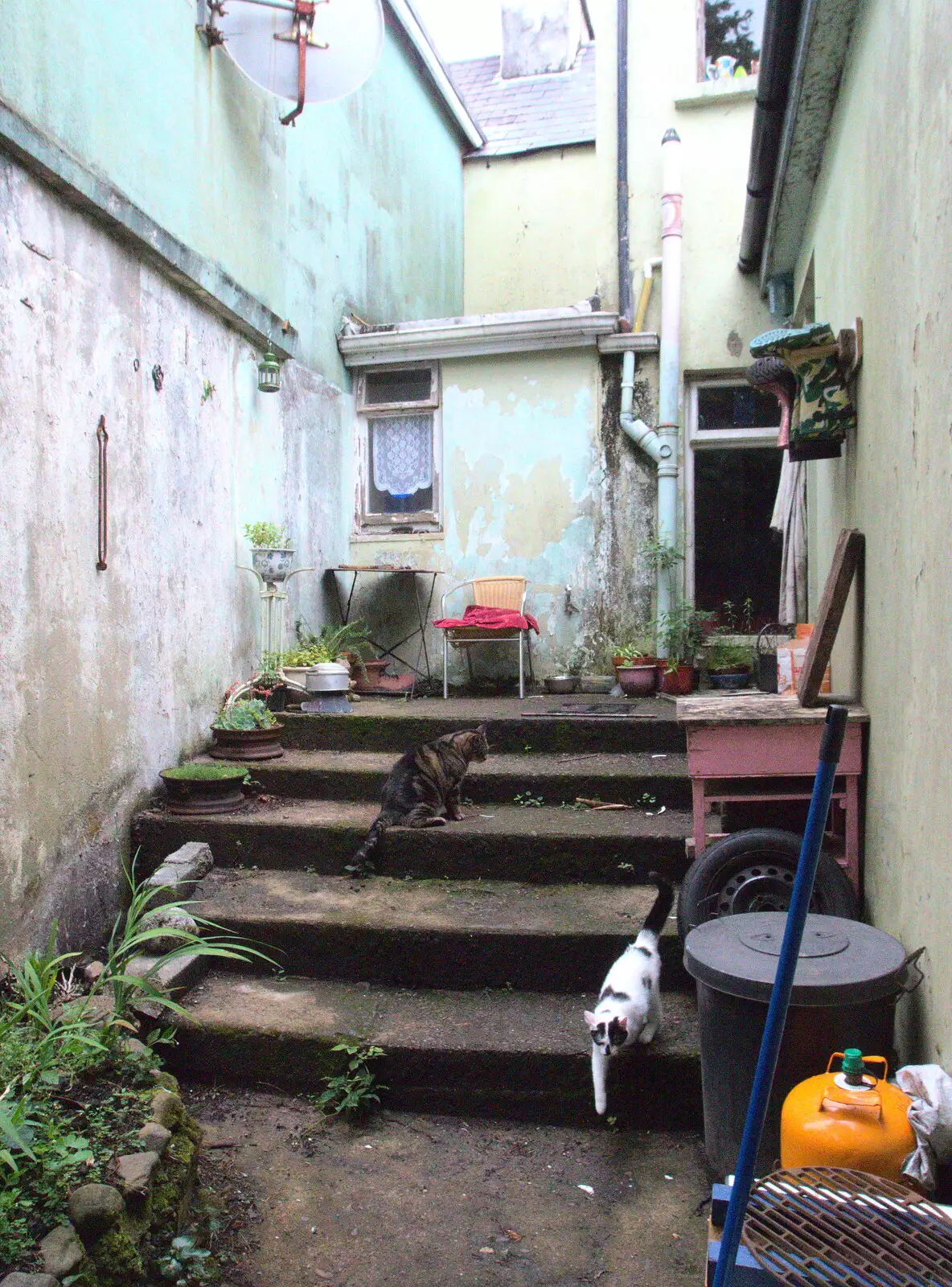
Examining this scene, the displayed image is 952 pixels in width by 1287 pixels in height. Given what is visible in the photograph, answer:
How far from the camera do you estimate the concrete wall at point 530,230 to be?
10281mm

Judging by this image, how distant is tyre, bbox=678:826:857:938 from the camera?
3250 mm

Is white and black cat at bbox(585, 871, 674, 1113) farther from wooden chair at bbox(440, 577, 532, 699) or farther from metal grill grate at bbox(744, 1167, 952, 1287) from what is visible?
wooden chair at bbox(440, 577, 532, 699)

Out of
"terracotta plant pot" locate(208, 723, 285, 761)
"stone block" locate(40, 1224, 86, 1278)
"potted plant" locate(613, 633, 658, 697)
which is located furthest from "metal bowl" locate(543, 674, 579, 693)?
"stone block" locate(40, 1224, 86, 1278)

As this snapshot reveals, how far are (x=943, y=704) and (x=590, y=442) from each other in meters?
5.95

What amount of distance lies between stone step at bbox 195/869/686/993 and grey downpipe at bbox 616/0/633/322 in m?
5.94

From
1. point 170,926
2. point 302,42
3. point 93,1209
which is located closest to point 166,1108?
point 93,1209

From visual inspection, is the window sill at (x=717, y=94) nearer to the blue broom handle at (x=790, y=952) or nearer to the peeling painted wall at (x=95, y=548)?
the peeling painted wall at (x=95, y=548)

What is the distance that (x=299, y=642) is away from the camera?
23.5ft

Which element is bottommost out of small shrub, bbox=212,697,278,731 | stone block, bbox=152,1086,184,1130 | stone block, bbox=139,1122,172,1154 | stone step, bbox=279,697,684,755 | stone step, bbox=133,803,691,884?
stone block, bbox=152,1086,184,1130

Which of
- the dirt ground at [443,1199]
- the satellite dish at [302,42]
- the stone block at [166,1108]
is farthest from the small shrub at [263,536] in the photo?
the stone block at [166,1108]

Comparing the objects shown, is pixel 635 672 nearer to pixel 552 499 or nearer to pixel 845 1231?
pixel 552 499

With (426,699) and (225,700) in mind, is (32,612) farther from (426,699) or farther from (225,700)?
(426,699)

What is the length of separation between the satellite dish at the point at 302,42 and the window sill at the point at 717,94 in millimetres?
3291

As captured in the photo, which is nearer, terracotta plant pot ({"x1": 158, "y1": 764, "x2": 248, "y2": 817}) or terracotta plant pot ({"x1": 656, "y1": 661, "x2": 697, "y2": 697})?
terracotta plant pot ({"x1": 158, "y1": 764, "x2": 248, "y2": 817})
